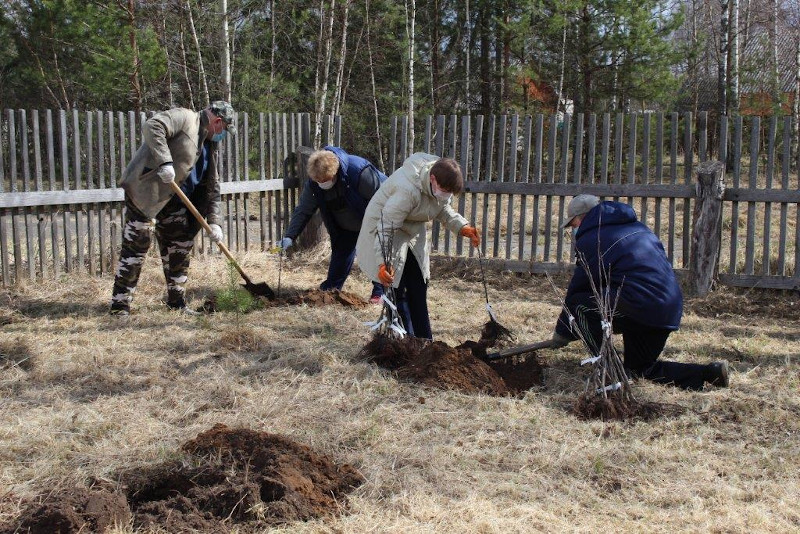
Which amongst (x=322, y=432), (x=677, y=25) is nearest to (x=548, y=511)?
(x=322, y=432)

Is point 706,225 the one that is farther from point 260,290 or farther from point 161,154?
point 161,154

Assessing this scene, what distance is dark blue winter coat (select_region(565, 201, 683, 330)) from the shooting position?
467cm

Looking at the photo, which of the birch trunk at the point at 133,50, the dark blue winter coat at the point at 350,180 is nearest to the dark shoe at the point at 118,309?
the dark blue winter coat at the point at 350,180

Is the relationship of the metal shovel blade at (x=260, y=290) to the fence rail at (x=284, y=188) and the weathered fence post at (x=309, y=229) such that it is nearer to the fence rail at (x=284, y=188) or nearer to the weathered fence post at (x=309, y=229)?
the fence rail at (x=284, y=188)

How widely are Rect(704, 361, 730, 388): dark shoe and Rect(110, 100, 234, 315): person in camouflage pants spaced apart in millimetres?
3868

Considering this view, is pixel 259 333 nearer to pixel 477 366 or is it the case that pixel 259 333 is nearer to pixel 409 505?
pixel 477 366

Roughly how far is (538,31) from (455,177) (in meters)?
12.1

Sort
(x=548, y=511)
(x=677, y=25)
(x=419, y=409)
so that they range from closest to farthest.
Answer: (x=548, y=511)
(x=419, y=409)
(x=677, y=25)

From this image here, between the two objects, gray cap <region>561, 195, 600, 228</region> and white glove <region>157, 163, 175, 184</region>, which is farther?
white glove <region>157, 163, 175, 184</region>

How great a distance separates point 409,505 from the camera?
10.5 feet

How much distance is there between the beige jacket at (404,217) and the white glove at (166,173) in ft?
5.27

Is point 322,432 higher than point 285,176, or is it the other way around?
point 285,176

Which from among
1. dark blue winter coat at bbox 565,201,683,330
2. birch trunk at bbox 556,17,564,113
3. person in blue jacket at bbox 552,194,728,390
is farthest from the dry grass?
birch trunk at bbox 556,17,564,113

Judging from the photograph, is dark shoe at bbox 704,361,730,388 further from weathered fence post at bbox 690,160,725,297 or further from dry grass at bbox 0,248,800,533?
weathered fence post at bbox 690,160,725,297
